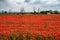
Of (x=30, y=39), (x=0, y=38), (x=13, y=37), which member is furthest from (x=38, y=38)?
(x=0, y=38)

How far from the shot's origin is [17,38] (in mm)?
13164

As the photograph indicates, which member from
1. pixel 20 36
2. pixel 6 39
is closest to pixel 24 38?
pixel 20 36

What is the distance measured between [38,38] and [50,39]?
2.84ft

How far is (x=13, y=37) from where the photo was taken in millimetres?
13211

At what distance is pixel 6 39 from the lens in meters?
13.8

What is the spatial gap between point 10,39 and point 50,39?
255cm

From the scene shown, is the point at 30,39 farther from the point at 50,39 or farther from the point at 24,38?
the point at 50,39

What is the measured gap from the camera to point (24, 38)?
1326 centimetres

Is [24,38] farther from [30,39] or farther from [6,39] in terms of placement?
[6,39]

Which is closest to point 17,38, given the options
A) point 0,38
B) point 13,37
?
point 13,37

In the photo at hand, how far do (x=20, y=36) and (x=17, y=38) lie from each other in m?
0.40

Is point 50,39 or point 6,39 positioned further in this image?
point 6,39

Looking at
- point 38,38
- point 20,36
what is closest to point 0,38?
point 20,36

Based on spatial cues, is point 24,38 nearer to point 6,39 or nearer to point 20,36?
point 20,36
